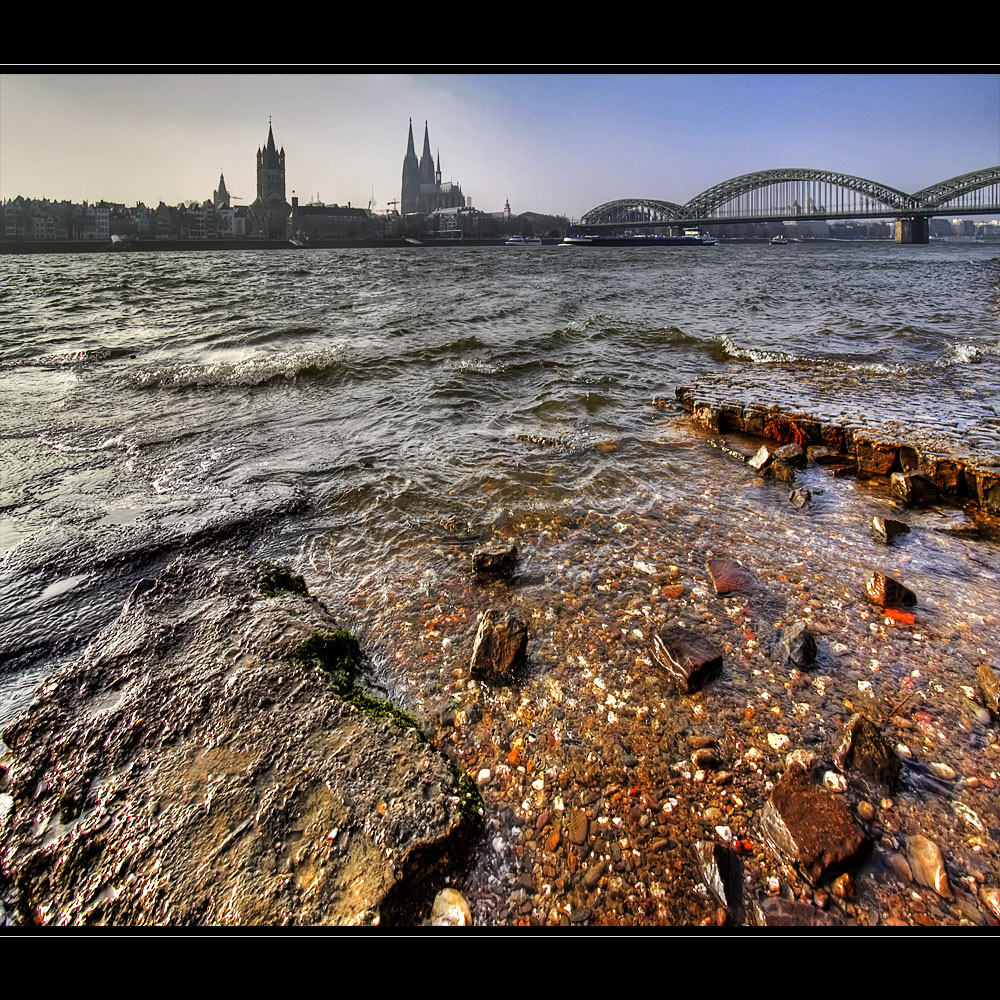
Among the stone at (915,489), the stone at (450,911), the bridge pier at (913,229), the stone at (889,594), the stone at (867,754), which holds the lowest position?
the stone at (450,911)

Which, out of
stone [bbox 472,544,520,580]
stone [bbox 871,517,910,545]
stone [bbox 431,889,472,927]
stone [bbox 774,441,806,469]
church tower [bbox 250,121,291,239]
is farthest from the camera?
church tower [bbox 250,121,291,239]

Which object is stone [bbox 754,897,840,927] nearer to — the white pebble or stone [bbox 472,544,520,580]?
the white pebble

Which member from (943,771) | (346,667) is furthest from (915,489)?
(346,667)

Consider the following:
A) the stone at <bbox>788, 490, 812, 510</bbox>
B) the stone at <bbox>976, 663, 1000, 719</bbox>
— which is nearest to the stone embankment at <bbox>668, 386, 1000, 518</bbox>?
the stone at <bbox>788, 490, 812, 510</bbox>

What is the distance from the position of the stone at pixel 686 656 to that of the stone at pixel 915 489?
3232 mm

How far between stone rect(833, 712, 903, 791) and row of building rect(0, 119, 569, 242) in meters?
125

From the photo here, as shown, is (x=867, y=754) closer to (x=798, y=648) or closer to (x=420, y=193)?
(x=798, y=648)

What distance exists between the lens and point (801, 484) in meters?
4.87

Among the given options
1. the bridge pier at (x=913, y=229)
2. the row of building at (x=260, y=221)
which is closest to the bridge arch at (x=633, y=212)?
the row of building at (x=260, y=221)

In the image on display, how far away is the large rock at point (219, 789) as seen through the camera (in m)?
1.58

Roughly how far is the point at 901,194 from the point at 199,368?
145 metres

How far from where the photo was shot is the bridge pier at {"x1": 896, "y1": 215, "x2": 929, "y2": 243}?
329 feet

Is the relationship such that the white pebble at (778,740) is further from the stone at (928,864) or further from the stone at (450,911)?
the stone at (450,911)

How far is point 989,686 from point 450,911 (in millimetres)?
2658
